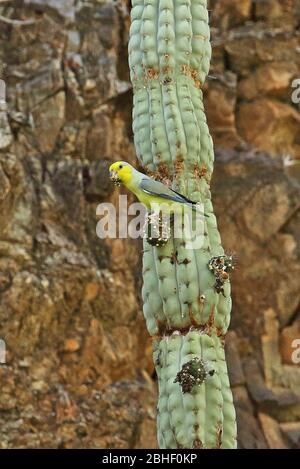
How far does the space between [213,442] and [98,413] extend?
13.1 feet

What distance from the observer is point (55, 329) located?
8156 mm

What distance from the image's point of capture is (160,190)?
14.8 feet

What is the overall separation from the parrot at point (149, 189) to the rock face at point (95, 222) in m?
3.63

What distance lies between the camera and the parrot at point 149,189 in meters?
4.50

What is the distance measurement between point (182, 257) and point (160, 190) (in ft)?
1.26

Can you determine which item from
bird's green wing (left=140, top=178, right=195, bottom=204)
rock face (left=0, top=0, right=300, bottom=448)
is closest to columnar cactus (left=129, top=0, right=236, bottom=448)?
bird's green wing (left=140, top=178, right=195, bottom=204)

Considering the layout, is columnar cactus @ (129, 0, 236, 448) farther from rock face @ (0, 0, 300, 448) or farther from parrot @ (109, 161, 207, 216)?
rock face @ (0, 0, 300, 448)

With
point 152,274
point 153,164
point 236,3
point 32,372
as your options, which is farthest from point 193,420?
point 236,3

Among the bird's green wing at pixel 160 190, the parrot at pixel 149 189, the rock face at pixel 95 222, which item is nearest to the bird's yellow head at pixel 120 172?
the parrot at pixel 149 189

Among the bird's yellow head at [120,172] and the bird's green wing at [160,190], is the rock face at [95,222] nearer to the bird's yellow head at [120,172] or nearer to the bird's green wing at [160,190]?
the bird's yellow head at [120,172]

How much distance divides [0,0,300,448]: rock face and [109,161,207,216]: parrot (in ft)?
11.9

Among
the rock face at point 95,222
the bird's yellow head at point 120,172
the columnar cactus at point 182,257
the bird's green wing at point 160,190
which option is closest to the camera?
the columnar cactus at point 182,257

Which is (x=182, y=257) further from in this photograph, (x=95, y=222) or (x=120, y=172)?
(x=95, y=222)
